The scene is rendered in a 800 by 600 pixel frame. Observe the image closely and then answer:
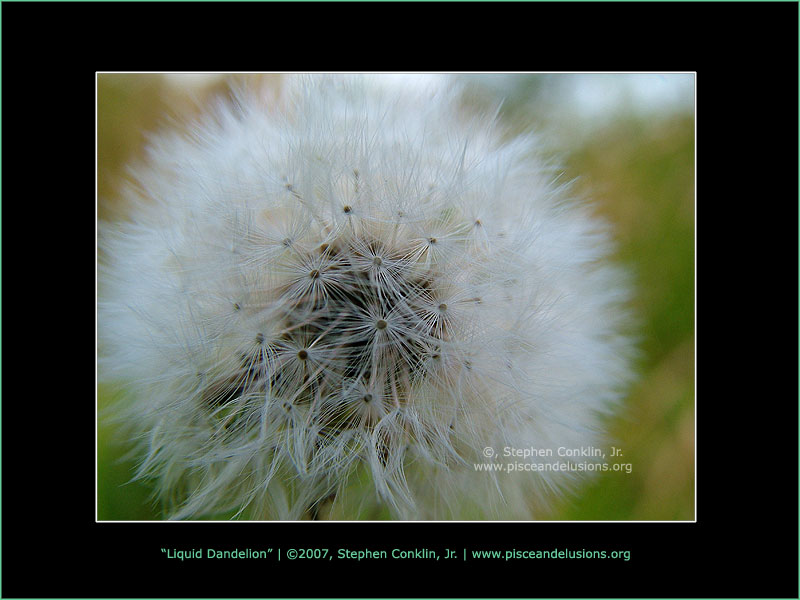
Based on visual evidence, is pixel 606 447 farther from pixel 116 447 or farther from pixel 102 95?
pixel 102 95

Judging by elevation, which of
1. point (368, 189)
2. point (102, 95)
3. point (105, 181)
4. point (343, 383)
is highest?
point (102, 95)

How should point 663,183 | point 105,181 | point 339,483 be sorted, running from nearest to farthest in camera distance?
point 339,483 < point 105,181 < point 663,183

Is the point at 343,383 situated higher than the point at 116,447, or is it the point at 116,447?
the point at 343,383

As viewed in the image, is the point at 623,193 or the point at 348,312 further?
the point at 623,193

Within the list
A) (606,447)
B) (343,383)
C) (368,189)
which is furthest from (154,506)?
(606,447)

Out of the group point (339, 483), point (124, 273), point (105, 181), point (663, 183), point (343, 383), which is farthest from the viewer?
point (663, 183)

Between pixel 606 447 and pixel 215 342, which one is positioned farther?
pixel 606 447
